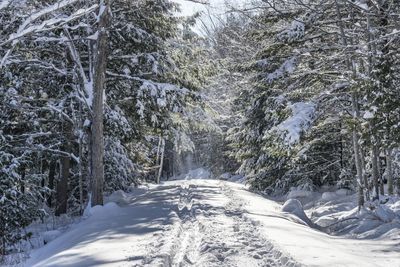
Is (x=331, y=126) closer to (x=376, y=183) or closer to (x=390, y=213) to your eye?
(x=376, y=183)

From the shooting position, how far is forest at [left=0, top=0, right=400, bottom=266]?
465 inches

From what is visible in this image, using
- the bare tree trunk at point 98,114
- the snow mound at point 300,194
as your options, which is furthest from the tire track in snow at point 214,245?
the snow mound at point 300,194

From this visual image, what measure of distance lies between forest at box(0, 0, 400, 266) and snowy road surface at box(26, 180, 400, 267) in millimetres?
2723

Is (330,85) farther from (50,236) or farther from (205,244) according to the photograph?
(50,236)

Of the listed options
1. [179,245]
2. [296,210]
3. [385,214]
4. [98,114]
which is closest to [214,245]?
[179,245]

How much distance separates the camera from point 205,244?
7863 mm

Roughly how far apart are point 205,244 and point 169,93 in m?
9.08

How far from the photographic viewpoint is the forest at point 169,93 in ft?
38.8

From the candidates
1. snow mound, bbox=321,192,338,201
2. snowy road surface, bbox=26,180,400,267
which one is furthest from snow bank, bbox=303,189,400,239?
snow mound, bbox=321,192,338,201

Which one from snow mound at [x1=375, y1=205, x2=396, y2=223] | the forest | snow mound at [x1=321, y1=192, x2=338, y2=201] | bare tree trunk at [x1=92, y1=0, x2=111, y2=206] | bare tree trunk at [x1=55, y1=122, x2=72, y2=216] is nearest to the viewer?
snow mound at [x1=375, y1=205, x2=396, y2=223]

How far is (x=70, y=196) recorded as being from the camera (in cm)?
2134

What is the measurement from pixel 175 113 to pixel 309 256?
1203 centimetres

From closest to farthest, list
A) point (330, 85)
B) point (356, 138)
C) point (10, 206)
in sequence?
1. point (10, 206)
2. point (356, 138)
3. point (330, 85)

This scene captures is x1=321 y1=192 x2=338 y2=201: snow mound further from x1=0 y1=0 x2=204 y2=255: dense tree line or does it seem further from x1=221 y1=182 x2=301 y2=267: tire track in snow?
x1=221 y1=182 x2=301 y2=267: tire track in snow
